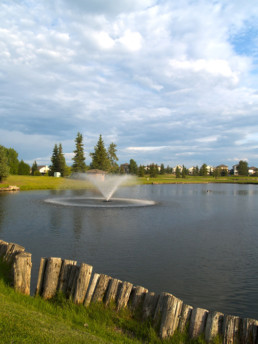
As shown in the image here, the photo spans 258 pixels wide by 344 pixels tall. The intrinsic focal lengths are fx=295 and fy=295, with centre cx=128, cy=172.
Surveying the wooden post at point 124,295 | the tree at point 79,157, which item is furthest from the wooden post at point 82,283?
the tree at point 79,157

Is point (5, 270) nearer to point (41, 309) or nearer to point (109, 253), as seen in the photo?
point (41, 309)

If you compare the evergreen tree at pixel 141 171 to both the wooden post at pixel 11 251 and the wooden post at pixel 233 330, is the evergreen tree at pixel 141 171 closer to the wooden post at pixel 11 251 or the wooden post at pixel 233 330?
the wooden post at pixel 11 251

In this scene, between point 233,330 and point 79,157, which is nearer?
point 233,330

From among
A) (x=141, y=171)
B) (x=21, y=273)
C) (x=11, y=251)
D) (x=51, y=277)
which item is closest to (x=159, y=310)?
(x=51, y=277)

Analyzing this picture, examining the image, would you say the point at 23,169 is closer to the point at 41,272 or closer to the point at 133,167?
the point at 133,167

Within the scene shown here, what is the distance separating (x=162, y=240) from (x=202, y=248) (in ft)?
8.73

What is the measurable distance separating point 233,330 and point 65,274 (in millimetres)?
4438

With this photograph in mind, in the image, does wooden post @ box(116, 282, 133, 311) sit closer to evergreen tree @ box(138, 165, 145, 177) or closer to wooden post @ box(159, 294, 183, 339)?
wooden post @ box(159, 294, 183, 339)

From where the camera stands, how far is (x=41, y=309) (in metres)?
7.53

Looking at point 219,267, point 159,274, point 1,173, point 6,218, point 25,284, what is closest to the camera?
point 25,284

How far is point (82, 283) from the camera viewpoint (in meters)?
7.73

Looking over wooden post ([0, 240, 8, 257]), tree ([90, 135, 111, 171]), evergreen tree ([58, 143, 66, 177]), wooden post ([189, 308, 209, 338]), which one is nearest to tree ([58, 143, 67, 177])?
evergreen tree ([58, 143, 66, 177])

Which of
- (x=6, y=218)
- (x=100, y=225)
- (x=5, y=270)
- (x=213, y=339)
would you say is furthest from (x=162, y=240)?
(x=6, y=218)

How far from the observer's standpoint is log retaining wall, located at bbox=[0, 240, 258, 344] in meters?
6.12
